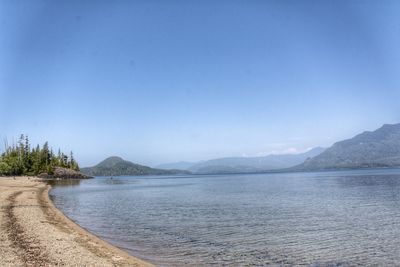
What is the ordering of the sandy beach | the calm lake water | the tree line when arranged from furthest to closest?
the tree line < the calm lake water < the sandy beach

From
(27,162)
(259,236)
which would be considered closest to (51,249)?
(259,236)

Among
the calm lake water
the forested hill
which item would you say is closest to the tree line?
the forested hill

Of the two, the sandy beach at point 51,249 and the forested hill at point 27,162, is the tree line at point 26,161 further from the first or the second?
the sandy beach at point 51,249

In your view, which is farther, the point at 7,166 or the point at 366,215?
the point at 7,166

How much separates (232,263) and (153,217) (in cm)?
2183

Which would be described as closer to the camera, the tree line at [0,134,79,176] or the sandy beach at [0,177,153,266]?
the sandy beach at [0,177,153,266]

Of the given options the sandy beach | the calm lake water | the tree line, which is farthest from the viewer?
the tree line

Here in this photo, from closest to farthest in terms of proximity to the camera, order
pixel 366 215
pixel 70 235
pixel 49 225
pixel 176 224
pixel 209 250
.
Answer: pixel 209 250 < pixel 70 235 < pixel 49 225 < pixel 176 224 < pixel 366 215

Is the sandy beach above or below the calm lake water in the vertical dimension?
above

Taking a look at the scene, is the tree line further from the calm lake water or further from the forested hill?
the calm lake water

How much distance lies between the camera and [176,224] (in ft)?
110

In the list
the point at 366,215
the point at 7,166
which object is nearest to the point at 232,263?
the point at 366,215

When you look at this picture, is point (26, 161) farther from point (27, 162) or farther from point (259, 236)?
point (259, 236)

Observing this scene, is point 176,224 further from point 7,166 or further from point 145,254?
point 7,166
